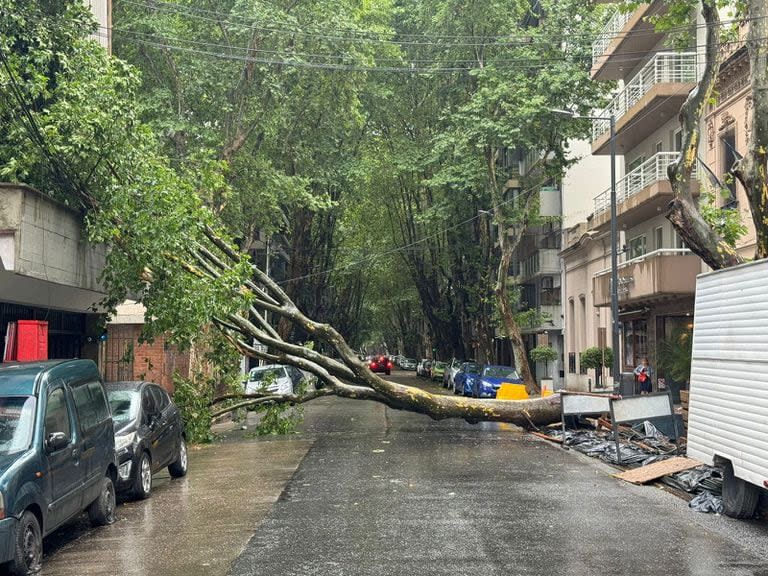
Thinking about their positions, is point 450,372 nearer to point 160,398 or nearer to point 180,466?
point 180,466

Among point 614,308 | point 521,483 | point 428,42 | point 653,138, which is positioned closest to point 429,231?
point 428,42

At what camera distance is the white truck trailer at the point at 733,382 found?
10.1 meters

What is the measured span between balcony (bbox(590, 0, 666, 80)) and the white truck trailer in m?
19.4

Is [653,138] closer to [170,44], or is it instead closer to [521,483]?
[170,44]

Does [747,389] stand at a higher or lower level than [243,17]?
lower

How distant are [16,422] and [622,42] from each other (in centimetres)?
2760

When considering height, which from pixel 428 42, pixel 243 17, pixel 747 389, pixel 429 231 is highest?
pixel 428 42

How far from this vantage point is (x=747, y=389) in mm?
10430

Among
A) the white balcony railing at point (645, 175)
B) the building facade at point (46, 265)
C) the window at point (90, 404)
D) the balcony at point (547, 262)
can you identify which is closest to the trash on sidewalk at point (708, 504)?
the window at point (90, 404)

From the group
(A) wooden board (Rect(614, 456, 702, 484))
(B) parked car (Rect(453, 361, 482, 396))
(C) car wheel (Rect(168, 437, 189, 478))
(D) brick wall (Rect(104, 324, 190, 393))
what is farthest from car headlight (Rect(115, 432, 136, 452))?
(B) parked car (Rect(453, 361, 482, 396))

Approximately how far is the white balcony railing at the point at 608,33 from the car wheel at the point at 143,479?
24.0 metres

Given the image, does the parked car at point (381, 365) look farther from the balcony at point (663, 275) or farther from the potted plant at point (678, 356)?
the potted plant at point (678, 356)

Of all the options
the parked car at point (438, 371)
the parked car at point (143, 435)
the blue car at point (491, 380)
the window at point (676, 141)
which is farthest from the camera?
the parked car at point (438, 371)

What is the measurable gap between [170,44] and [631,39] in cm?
1534
